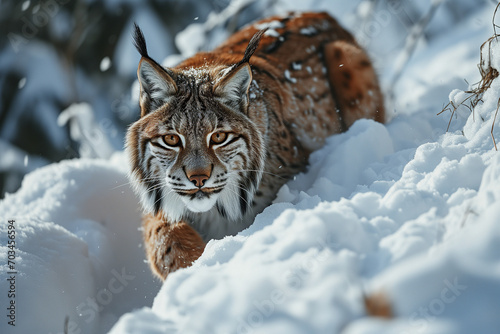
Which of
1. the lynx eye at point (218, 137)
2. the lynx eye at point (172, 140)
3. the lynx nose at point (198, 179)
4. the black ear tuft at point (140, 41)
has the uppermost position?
the black ear tuft at point (140, 41)

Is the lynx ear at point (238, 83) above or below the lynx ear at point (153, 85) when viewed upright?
below

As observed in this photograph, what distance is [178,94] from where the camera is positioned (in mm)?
2783

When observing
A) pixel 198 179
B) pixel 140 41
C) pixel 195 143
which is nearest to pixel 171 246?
pixel 198 179

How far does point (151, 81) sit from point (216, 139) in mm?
526

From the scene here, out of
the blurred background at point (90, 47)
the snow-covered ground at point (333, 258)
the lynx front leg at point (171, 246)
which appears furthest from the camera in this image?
the blurred background at point (90, 47)

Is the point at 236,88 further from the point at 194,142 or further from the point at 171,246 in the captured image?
the point at 171,246

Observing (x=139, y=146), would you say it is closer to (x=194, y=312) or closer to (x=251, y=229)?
(x=251, y=229)

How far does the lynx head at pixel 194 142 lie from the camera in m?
2.57

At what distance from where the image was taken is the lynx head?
101 inches

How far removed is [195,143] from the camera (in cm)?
258

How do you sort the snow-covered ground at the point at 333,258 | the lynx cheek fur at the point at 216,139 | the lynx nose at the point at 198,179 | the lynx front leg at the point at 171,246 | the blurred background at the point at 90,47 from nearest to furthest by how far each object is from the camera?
the snow-covered ground at the point at 333,258
the lynx nose at the point at 198,179
the lynx cheek fur at the point at 216,139
the lynx front leg at the point at 171,246
the blurred background at the point at 90,47

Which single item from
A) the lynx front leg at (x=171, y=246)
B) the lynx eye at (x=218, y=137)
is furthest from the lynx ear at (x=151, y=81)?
the lynx front leg at (x=171, y=246)

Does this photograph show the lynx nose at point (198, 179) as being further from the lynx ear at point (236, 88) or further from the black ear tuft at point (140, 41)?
the black ear tuft at point (140, 41)

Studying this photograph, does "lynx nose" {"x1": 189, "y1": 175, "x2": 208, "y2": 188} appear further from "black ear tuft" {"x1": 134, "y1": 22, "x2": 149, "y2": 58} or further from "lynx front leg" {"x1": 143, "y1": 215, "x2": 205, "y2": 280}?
"black ear tuft" {"x1": 134, "y1": 22, "x2": 149, "y2": 58}
